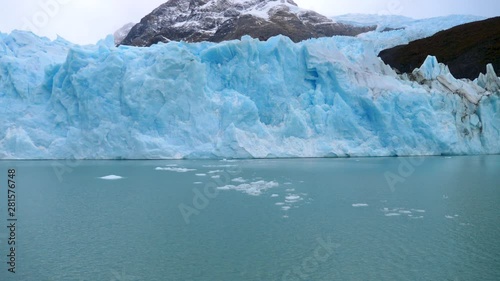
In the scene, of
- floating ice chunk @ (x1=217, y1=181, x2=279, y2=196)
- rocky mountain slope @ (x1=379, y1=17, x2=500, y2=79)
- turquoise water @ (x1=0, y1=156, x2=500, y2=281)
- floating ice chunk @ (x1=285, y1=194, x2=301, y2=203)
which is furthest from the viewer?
rocky mountain slope @ (x1=379, y1=17, x2=500, y2=79)

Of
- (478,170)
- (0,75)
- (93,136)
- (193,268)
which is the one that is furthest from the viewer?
(0,75)

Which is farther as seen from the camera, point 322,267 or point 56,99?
point 56,99

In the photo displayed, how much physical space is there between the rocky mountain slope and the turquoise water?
95.0 feet

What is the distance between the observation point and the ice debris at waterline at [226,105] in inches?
609

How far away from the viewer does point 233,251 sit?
15.4 ft

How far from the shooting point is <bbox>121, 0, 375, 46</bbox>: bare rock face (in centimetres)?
5112

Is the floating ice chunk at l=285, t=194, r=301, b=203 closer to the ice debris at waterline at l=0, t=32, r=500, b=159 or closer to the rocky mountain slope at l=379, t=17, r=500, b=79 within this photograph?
the ice debris at waterline at l=0, t=32, r=500, b=159

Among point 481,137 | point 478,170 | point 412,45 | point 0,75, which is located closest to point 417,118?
point 481,137

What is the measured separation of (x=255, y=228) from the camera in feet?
18.6

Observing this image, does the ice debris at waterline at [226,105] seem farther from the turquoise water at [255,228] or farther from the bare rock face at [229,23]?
the bare rock face at [229,23]

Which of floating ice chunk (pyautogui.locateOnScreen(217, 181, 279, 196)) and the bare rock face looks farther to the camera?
the bare rock face

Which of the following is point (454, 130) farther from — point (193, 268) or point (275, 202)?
point (193, 268)

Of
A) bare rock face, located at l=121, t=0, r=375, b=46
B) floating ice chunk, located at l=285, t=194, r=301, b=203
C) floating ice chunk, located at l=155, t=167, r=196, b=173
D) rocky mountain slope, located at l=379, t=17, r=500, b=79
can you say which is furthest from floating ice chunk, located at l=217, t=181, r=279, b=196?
bare rock face, located at l=121, t=0, r=375, b=46

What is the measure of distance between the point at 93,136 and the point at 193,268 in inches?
484
